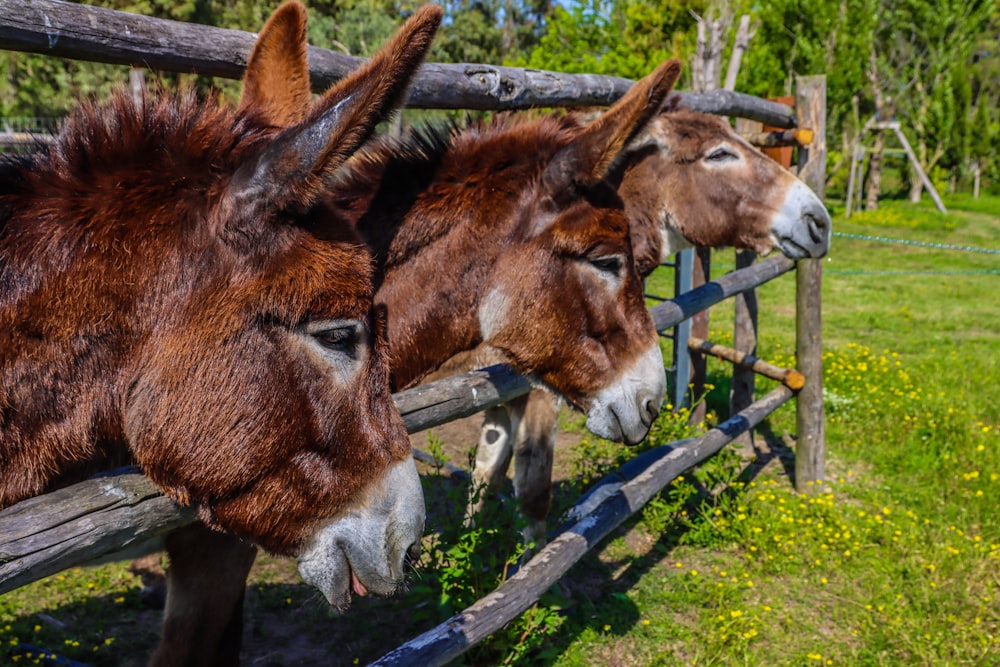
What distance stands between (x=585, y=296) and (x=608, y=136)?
0.56 metres

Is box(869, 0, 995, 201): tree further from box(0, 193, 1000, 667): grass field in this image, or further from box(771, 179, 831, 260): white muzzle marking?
box(771, 179, 831, 260): white muzzle marking

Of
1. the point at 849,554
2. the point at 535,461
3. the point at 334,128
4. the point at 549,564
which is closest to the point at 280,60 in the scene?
the point at 334,128

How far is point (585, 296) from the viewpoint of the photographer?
9.07 ft

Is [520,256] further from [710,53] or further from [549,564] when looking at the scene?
[710,53]

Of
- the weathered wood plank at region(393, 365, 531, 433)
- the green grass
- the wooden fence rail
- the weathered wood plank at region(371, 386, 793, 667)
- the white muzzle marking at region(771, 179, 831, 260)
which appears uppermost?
the white muzzle marking at region(771, 179, 831, 260)

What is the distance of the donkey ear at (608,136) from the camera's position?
258cm

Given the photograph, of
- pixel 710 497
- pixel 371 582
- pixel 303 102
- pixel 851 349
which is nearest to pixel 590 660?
pixel 710 497

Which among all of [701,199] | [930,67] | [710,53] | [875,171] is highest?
[930,67]

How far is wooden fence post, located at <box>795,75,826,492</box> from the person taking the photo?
5375 millimetres

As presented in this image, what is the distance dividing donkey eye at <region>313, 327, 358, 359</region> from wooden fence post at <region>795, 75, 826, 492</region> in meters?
4.34

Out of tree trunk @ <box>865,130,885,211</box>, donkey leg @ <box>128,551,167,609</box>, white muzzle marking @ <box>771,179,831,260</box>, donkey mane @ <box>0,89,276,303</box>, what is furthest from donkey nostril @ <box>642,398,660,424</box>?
tree trunk @ <box>865,130,885,211</box>

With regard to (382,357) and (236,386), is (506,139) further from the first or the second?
(236,386)

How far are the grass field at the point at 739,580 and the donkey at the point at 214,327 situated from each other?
1147 millimetres

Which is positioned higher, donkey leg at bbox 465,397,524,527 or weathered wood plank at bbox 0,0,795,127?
weathered wood plank at bbox 0,0,795,127
